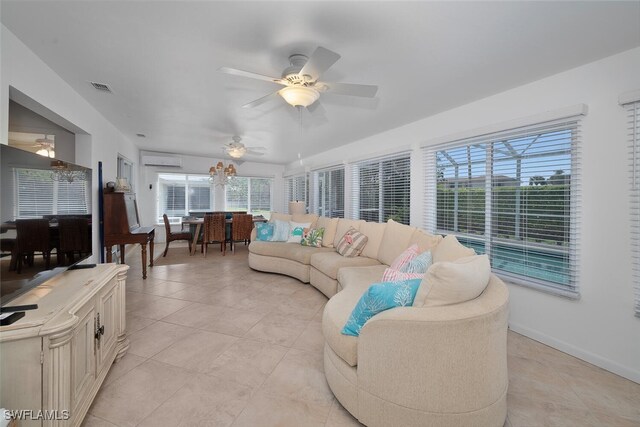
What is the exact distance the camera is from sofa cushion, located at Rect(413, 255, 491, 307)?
1.30m

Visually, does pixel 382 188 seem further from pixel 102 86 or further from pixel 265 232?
pixel 102 86

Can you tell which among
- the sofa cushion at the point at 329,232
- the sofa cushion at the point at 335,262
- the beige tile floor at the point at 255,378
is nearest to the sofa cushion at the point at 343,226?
the sofa cushion at the point at 329,232

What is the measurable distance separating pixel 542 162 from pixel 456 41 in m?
1.45

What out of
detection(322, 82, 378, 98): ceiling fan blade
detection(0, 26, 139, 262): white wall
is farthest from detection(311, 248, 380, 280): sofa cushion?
detection(0, 26, 139, 262): white wall

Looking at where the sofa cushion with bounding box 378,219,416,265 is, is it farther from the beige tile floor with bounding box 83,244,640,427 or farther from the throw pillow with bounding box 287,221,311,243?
the throw pillow with bounding box 287,221,311,243

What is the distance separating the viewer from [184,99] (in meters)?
3.09

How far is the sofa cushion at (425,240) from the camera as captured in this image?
2.42 m

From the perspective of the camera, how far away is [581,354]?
7.01ft

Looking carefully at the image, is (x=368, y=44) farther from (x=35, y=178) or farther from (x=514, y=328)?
(x=514, y=328)

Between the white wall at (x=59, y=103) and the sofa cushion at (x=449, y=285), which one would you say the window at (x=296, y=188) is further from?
the sofa cushion at (x=449, y=285)

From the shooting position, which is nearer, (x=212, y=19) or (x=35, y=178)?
(x=35, y=178)

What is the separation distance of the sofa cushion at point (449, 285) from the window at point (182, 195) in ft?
23.3

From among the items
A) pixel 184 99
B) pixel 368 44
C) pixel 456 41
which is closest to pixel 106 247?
pixel 184 99

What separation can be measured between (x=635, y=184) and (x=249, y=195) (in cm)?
775
